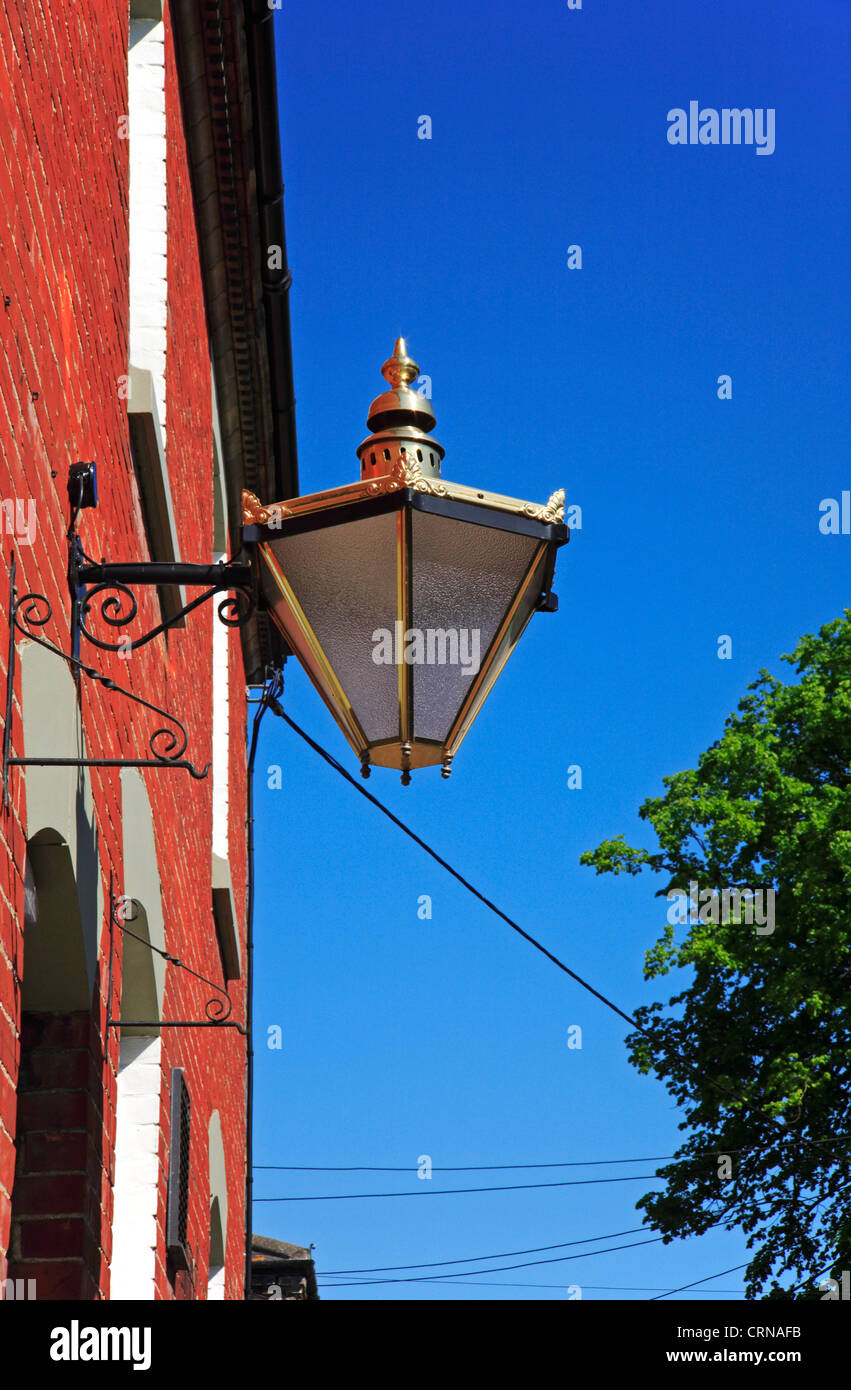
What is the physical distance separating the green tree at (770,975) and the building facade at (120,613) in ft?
32.7

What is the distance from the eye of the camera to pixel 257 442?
32.0 ft

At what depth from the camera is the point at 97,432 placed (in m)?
4.16

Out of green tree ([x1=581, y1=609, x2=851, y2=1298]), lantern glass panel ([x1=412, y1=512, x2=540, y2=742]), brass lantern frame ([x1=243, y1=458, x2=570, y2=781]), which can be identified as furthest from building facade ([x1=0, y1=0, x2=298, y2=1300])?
green tree ([x1=581, y1=609, x2=851, y2=1298])

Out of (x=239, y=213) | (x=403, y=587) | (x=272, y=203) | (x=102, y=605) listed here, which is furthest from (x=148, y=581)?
(x=272, y=203)

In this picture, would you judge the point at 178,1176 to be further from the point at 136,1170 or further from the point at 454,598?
the point at 454,598

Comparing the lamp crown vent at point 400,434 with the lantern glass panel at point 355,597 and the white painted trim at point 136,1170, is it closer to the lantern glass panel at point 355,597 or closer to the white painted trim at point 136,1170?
the lantern glass panel at point 355,597

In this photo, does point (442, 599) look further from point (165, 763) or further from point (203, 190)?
point (203, 190)

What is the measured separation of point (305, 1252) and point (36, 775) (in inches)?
699

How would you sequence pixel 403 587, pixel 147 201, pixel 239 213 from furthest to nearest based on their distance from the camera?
1. pixel 239 213
2. pixel 147 201
3. pixel 403 587

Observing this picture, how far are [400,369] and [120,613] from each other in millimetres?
886

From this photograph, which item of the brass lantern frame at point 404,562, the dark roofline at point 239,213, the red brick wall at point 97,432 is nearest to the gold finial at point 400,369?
the brass lantern frame at point 404,562

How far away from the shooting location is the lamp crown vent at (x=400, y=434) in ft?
10.7
